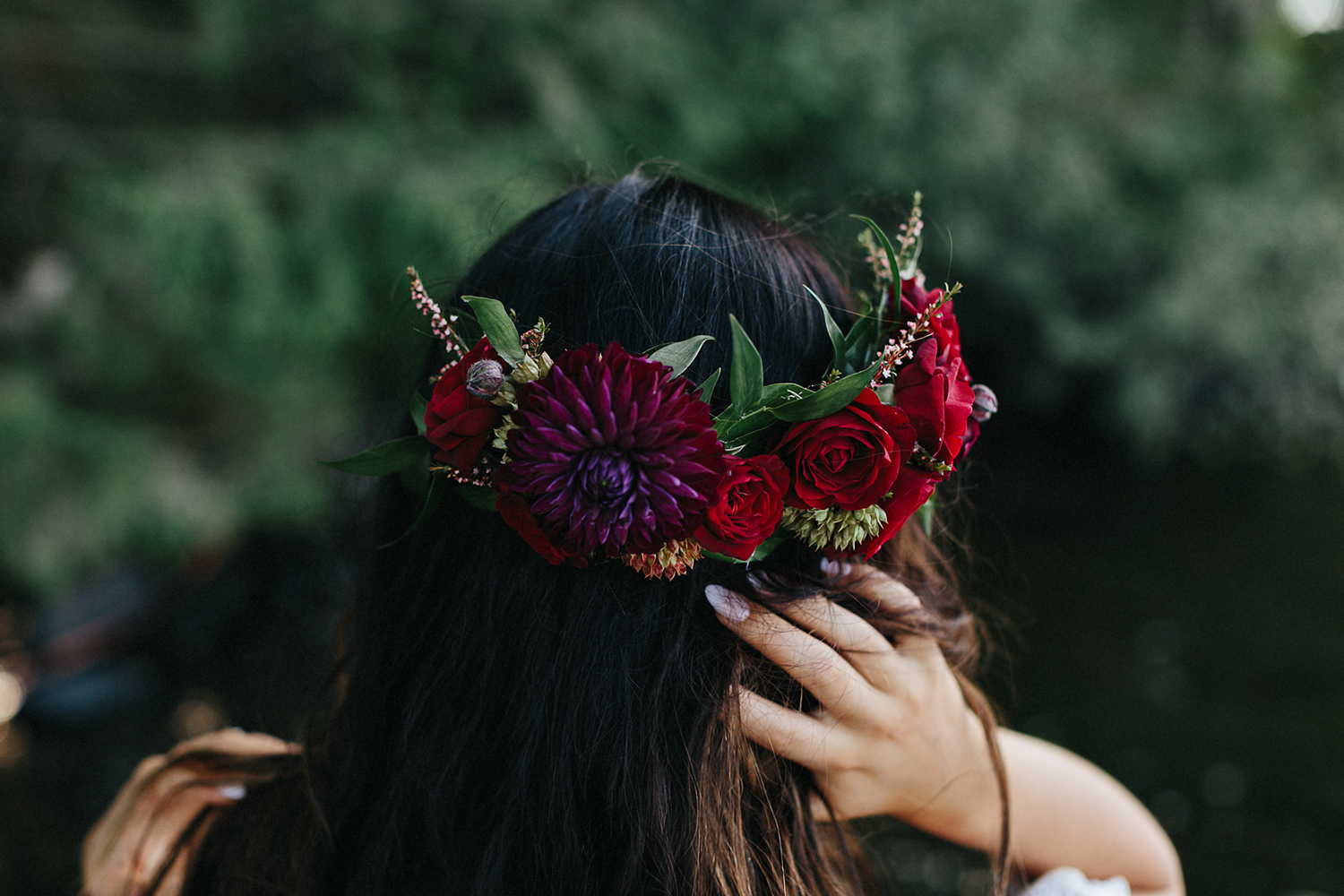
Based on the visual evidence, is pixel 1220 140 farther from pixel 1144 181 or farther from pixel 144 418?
pixel 144 418

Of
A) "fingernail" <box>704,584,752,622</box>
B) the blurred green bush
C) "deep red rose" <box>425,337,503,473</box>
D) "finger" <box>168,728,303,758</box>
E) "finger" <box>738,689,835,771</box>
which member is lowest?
"finger" <box>168,728,303,758</box>

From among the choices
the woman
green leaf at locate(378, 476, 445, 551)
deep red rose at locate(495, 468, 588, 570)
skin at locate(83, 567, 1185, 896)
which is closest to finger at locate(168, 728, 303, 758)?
skin at locate(83, 567, 1185, 896)

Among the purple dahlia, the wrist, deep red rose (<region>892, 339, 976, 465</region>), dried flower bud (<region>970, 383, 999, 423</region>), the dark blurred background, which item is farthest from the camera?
the dark blurred background

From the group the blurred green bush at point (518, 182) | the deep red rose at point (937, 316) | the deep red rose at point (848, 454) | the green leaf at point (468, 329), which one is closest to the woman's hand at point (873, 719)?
the deep red rose at point (848, 454)

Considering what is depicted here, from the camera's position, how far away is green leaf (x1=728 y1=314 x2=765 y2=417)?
0.82m

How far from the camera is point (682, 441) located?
784mm

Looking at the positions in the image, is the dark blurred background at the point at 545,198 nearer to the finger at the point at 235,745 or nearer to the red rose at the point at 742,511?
the finger at the point at 235,745

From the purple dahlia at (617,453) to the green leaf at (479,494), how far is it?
11cm

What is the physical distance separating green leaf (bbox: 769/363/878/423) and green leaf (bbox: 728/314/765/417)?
24mm

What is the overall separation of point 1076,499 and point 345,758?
6275mm

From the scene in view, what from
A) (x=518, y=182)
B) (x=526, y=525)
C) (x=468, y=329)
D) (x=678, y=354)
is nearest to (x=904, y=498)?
(x=678, y=354)

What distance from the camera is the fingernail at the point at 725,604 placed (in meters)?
0.91

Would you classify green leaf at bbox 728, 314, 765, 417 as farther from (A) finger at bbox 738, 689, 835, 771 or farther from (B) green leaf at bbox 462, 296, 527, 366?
(A) finger at bbox 738, 689, 835, 771

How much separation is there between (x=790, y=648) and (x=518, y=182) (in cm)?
170
